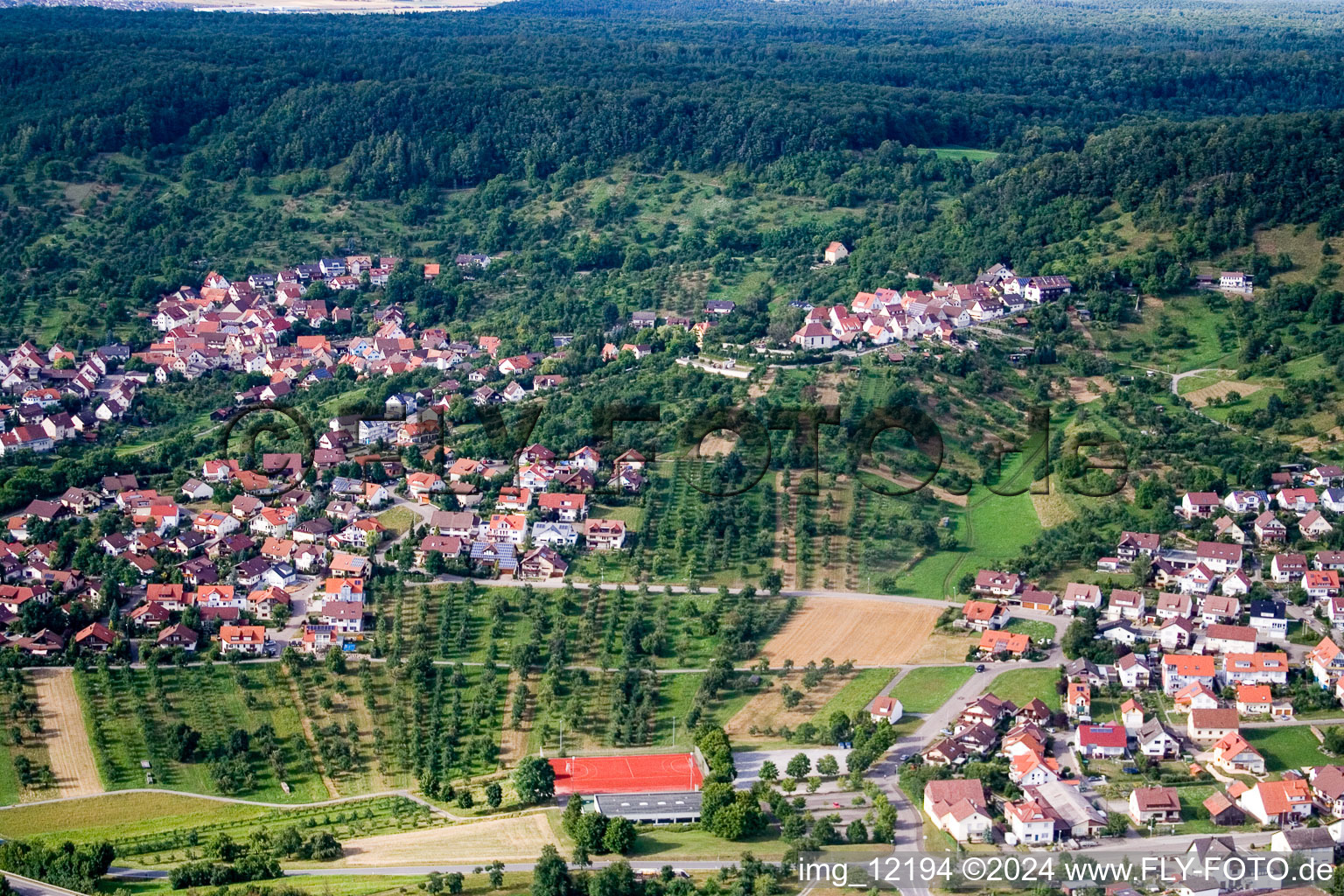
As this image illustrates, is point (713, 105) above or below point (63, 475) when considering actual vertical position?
above

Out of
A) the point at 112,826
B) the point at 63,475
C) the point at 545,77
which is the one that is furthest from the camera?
the point at 545,77

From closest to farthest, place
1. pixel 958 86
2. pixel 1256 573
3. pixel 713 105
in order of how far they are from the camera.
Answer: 1. pixel 1256 573
2. pixel 713 105
3. pixel 958 86

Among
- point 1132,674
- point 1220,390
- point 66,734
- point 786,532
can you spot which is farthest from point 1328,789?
point 66,734

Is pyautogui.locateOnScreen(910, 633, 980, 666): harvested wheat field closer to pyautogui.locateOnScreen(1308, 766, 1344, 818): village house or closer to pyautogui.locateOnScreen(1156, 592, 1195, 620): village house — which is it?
pyautogui.locateOnScreen(1156, 592, 1195, 620): village house

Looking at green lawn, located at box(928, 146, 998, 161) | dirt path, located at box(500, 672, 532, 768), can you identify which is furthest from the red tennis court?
green lawn, located at box(928, 146, 998, 161)

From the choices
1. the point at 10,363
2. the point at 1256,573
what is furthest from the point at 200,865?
the point at 10,363

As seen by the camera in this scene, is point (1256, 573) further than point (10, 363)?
No

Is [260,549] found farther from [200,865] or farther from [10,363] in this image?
[10,363]
